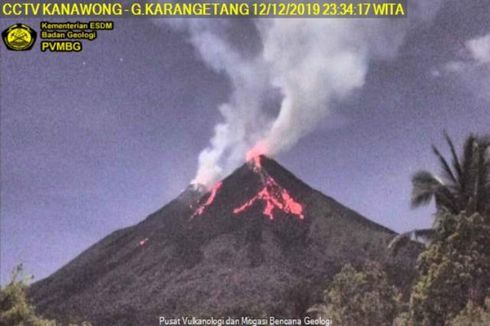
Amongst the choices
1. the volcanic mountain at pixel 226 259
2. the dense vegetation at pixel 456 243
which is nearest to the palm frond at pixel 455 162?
the dense vegetation at pixel 456 243

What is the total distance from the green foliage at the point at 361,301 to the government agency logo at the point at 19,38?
16704 mm

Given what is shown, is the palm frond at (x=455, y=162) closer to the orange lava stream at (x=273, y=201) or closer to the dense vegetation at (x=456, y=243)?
the dense vegetation at (x=456, y=243)

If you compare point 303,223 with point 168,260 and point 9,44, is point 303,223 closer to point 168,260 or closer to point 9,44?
point 168,260

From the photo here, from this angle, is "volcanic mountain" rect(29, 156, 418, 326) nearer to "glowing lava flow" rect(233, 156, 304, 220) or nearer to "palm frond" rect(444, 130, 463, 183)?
"glowing lava flow" rect(233, 156, 304, 220)

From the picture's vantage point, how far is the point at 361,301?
3027 centimetres

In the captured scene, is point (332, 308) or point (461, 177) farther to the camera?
point (332, 308)

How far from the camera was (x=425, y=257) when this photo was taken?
23.2 m

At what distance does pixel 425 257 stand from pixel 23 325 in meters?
12.0

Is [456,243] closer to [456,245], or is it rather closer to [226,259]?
[456,245]

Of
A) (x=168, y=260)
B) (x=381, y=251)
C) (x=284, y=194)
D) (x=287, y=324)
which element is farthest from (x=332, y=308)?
(x=284, y=194)

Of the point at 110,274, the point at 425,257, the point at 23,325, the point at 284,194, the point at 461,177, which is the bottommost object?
the point at 23,325

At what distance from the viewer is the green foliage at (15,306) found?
59.3ft

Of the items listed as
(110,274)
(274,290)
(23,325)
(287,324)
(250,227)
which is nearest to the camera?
(23,325)

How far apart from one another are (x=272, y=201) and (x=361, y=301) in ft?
497
